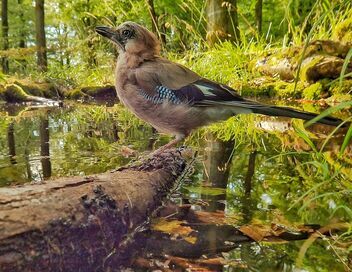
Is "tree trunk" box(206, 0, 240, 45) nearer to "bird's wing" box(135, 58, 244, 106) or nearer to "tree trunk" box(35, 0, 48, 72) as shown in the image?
"bird's wing" box(135, 58, 244, 106)

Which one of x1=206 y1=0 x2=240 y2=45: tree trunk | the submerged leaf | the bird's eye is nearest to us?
the submerged leaf

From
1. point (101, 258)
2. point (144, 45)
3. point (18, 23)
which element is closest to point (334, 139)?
point (144, 45)

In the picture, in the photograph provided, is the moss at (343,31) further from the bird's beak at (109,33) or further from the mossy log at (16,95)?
the mossy log at (16,95)

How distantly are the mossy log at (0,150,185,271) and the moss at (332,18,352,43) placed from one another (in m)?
5.65

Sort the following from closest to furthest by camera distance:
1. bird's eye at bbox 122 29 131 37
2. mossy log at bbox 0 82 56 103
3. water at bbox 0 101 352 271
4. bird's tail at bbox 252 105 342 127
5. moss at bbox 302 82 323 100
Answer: water at bbox 0 101 352 271
bird's tail at bbox 252 105 342 127
bird's eye at bbox 122 29 131 37
moss at bbox 302 82 323 100
mossy log at bbox 0 82 56 103

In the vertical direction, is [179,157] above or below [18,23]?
below

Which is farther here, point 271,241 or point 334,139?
point 334,139

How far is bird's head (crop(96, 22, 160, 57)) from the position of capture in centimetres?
323

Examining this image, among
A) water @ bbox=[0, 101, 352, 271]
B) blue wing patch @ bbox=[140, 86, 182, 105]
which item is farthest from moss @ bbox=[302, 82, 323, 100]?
blue wing patch @ bbox=[140, 86, 182, 105]

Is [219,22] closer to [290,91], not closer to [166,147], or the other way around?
[290,91]

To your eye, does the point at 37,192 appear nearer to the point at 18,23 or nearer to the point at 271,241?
the point at 271,241

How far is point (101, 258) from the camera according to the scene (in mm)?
1706

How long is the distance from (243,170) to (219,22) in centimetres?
693

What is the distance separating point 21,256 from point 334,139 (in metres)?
3.05
